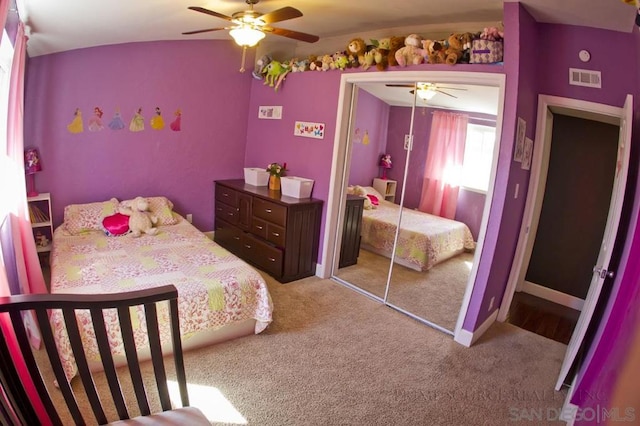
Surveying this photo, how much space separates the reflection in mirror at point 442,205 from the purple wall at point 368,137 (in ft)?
0.71

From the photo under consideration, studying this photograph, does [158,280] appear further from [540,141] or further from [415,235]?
[540,141]

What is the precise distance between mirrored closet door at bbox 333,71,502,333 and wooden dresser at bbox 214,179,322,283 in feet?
1.25

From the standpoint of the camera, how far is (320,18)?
10.3 feet

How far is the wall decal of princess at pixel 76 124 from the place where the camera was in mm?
3426

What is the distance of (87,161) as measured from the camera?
3596 millimetres

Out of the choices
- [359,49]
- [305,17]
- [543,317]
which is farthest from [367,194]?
[543,317]

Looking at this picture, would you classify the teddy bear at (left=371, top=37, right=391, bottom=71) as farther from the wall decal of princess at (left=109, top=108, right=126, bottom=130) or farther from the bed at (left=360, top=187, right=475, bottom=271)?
the wall decal of princess at (left=109, top=108, right=126, bottom=130)

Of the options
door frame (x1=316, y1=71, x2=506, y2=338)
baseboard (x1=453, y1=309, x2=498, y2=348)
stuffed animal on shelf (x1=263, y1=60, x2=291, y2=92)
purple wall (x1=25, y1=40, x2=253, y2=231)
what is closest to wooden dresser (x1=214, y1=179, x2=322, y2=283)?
door frame (x1=316, y1=71, x2=506, y2=338)

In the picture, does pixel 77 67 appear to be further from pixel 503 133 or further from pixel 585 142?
pixel 585 142

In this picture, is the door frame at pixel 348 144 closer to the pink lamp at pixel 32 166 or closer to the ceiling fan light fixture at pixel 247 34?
the ceiling fan light fixture at pixel 247 34

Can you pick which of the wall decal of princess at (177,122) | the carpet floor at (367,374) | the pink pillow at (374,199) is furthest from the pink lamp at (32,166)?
the pink pillow at (374,199)

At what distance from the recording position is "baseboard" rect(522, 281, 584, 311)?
3863 mm

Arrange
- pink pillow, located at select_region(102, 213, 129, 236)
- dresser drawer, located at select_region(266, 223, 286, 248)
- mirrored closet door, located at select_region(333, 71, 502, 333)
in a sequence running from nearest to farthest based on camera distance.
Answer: mirrored closet door, located at select_region(333, 71, 502, 333), pink pillow, located at select_region(102, 213, 129, 236), dresser drawer, located at select_region(266, 223, 286, 248)

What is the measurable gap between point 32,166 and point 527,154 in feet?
13.9
